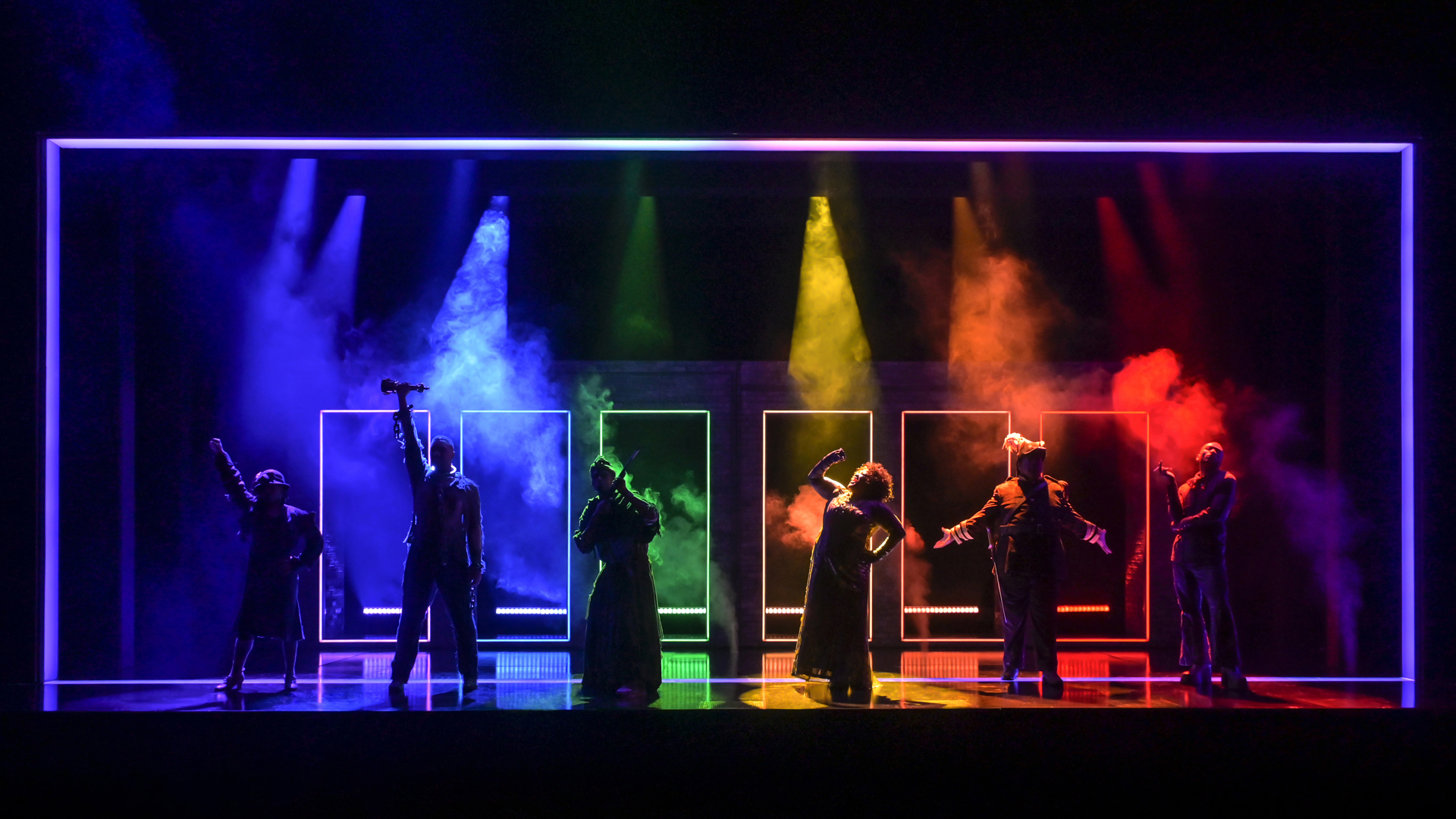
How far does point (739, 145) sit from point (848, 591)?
11.5 feet

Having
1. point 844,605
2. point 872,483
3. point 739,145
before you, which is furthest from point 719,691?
point 739,145

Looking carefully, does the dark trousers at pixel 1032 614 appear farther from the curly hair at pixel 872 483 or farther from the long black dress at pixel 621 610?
the long black dress at pixel 621 610

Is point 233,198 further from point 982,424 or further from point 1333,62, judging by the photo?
point 1333,62

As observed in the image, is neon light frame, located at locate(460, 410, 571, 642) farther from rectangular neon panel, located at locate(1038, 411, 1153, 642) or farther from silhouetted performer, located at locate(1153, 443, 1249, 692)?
silhouetted performer, located at locate(1153, 443, 1249, 692)

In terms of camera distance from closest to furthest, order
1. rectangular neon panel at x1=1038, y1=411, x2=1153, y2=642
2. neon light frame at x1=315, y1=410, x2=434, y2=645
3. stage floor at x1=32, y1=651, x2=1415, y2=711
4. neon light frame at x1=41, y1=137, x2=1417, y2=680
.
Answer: stage floor at x1=32, y1=651, x2=1415, y2=711 < neon light frame at x1=41, y1=137, x2=1417, y2=680 < neon light frame at x1=315, y1=410, x2=434, y2=645 < rectangular neon panel at x1=1038, y1=411, x2=1153, y2=642

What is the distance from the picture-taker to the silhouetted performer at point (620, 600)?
228 inches

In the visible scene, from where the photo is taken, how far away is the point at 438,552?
581 cm

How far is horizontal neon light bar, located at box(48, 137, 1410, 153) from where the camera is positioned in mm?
6387

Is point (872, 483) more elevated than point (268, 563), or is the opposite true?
point (872, 483)

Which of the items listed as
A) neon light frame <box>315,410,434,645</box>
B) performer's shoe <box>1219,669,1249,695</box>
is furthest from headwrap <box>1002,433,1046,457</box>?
neon light frame <box>315,410,434,645</box>

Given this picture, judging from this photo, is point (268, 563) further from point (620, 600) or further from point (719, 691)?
point (719, 691)

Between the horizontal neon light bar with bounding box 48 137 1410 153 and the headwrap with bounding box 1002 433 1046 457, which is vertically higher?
the horizontal neon light bar with bounding box 48 137 1410 153

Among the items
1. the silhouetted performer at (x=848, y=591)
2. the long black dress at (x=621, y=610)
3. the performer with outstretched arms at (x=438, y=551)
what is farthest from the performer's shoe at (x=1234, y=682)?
the performer with outstretched arms at (x=438, y=551)

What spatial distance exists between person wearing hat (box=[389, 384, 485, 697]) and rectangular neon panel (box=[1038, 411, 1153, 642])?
17.9ft
